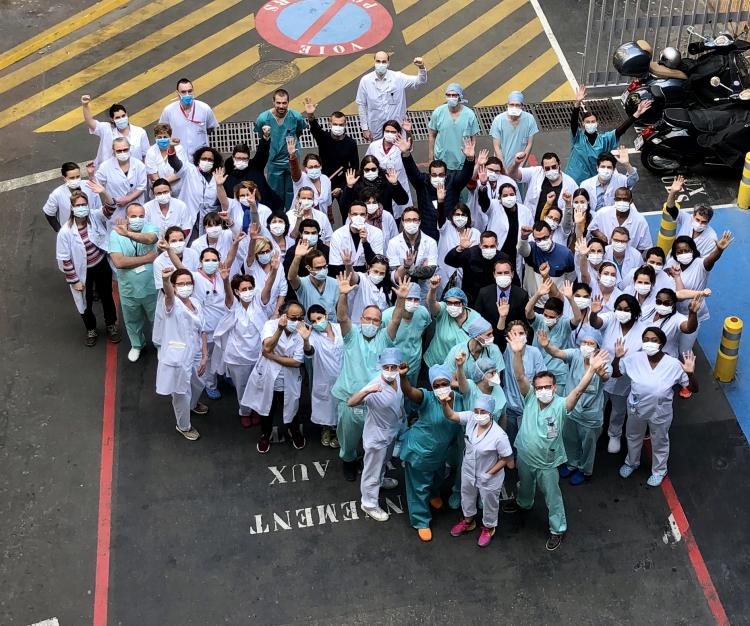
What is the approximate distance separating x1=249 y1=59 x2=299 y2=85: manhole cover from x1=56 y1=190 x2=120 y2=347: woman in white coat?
5883 mm

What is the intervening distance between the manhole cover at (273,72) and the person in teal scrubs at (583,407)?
8.52m

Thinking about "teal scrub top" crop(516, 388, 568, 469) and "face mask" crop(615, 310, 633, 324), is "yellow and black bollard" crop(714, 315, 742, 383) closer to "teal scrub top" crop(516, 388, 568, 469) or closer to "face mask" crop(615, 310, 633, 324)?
"face mask" crop(615, 310, 633, 324)

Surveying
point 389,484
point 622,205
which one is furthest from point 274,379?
point 622,205

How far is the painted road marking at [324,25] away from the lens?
1780 cm

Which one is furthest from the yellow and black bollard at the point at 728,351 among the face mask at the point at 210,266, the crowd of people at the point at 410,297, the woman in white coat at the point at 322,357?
the face mask at the point at 210,266

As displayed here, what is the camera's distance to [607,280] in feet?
34.7

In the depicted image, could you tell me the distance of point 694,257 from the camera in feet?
36.8

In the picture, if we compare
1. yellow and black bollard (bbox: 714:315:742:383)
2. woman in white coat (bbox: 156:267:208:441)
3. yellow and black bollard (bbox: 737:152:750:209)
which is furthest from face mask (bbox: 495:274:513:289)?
yellow and black bollard (bbox: 737:152:750:209)

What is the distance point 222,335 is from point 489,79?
810 centimetres

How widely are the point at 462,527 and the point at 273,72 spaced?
31.4 feet

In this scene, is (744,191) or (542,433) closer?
(542,433)

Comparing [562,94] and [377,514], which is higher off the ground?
[562,94]

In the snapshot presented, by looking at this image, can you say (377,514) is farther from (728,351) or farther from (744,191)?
(744,191)

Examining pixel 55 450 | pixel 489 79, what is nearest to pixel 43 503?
pixel 55 450
